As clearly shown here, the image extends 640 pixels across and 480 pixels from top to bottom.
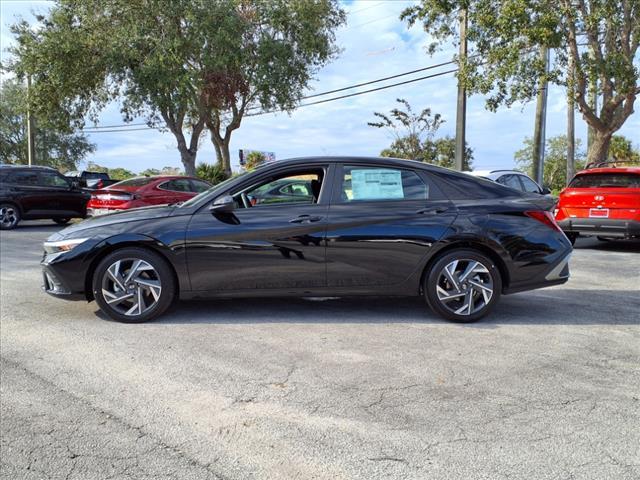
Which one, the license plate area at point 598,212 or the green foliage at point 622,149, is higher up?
the green foliage at point 622,149

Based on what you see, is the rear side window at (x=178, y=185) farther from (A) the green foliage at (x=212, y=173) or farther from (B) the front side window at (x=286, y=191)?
(A) the green foliage at (x=212, y=173)

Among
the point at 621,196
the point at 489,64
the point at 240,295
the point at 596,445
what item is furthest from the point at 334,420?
the point at 489,64

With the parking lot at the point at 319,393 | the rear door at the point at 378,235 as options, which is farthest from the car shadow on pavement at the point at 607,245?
the rear door at the point at 378,235

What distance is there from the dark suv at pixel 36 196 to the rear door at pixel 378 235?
12671 millimetres

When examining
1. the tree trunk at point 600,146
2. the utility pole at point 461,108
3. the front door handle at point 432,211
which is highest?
the utility pole at point 461,108

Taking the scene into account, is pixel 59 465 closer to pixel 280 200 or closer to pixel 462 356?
pixel 462 356

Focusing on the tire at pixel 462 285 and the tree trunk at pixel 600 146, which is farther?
the tree trunk at pixel 600 146

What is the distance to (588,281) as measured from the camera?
302 inches

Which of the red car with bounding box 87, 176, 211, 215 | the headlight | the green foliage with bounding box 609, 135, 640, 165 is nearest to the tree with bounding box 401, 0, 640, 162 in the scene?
the red car with bounding box 87, 176, 211, 215

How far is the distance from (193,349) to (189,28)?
58.5 ft

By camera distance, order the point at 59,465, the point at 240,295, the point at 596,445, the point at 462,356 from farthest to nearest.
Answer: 1. the point at 240,295
2. the point at 462,356
3. the point at 596,445
4. the point at 59,465

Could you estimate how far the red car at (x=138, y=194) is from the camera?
13086 mm

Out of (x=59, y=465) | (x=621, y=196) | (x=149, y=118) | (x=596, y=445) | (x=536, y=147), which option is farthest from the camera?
(x=149, y=118)

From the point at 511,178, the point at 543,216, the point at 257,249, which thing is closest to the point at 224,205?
the point at 257,249
